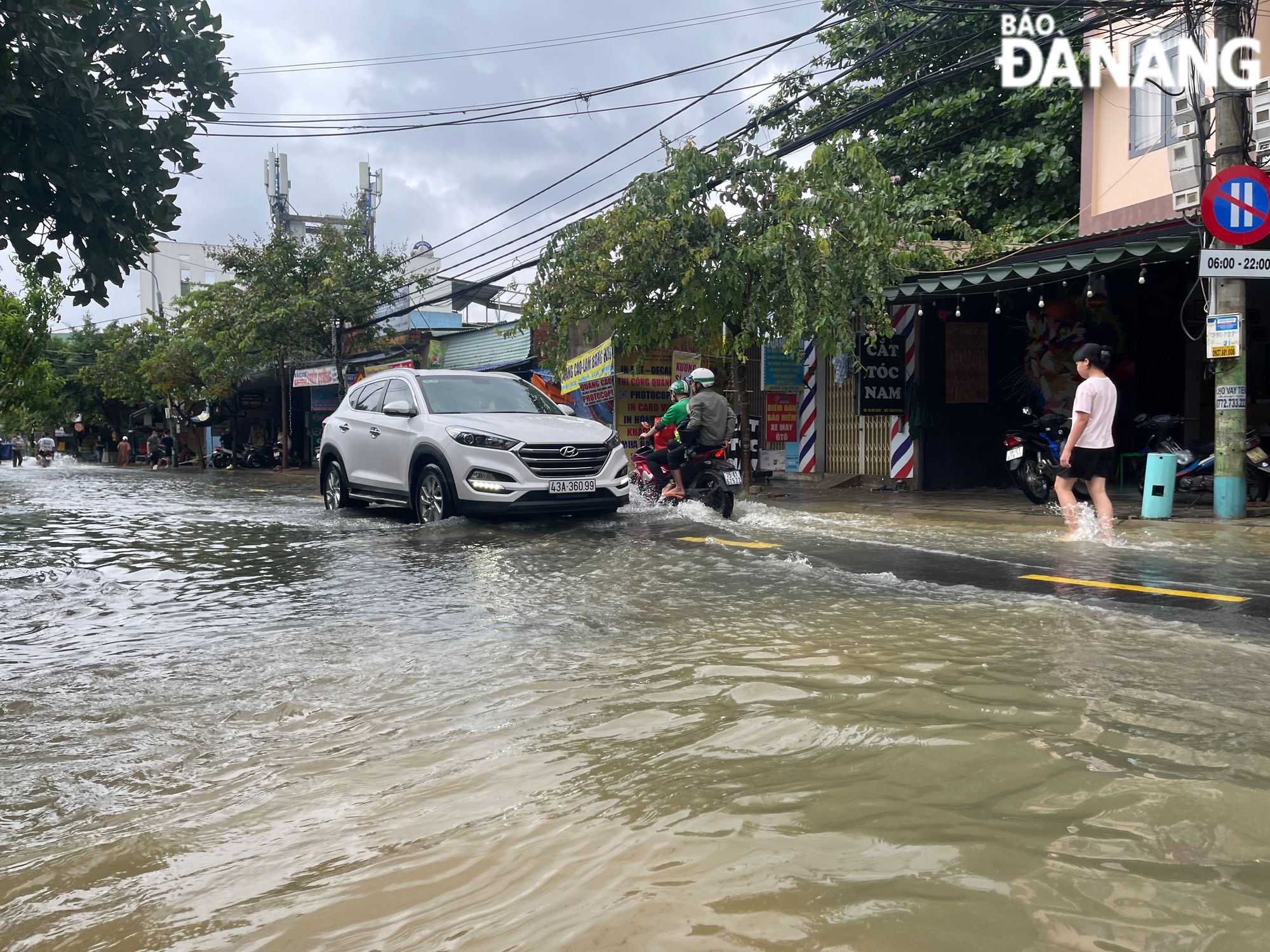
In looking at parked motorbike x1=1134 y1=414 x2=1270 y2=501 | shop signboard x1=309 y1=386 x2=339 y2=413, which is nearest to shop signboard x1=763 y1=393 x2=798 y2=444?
parked motorbike x1=1134 y1=414 x2=1270 y2=501

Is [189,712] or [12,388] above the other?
[12,388]

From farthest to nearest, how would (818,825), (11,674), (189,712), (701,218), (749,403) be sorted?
(749,403) < (701,218) < (11,674) < (189,712) < (818,825)

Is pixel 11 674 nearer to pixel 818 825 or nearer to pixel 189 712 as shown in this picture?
pixel 189 712

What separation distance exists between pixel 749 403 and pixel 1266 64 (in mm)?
9789

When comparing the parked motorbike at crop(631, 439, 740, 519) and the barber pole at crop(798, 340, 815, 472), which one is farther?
the barber pole at crop(798, 340, 815, 472)

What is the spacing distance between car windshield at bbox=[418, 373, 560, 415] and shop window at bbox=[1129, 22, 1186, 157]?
9.93 m

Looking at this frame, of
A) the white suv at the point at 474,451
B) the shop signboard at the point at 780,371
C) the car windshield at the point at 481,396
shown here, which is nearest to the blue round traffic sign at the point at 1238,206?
the white suv at the point at 474,451

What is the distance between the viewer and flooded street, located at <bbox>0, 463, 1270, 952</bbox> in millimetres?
2129

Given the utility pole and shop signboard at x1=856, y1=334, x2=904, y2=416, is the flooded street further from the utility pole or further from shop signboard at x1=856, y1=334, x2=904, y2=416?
shop signboard at x1=856, y1=334, x2=904, y2=416

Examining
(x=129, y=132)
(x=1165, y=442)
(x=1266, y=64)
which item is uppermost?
(x=1266, y=64)

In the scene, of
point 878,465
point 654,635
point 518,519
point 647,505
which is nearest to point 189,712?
point 654,635

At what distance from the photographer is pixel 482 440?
9383mm

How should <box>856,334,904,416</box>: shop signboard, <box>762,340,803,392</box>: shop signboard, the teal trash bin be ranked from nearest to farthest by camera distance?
the teal trash bin, <box>856,334,904,416</box>: shop signboard, <box>762,340,803,392</box>: shop signboard

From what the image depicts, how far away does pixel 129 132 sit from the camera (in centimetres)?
553
